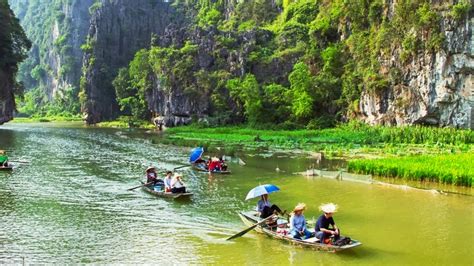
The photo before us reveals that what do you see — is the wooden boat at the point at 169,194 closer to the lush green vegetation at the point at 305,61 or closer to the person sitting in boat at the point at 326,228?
the person sitting in boat at the point at 326,228

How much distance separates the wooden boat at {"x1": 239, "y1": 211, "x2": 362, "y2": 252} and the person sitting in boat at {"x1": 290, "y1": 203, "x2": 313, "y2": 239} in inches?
8.4

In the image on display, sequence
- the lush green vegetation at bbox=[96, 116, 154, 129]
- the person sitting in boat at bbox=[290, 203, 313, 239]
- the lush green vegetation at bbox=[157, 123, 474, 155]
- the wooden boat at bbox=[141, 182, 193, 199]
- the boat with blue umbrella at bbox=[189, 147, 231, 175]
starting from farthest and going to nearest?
the lush green vegetation at bbox=[96, 116, 154, 129]
the lush green vegetation at bbox=[157, 123, 474, 155]
the boat with blue umbrella at bbox=[189, 147, 231, 175]
the wooden boat at bbox=[141, 182, 193, 199]
the person sitting in boat at bbox=[290, 203, 313, 239]

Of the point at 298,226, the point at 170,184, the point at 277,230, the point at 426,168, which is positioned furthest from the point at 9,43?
the point at 298,226

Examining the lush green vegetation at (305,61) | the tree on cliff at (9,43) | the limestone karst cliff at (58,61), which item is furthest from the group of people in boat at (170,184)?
the limestone karst cliff at (58,61)

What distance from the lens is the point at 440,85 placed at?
2142 inches

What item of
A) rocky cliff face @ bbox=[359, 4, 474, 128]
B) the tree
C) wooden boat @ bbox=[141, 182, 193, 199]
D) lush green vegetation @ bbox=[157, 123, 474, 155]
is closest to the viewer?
wooden boat @ bbox=[141, 182, 193, 199]

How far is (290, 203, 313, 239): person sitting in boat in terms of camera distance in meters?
16.5

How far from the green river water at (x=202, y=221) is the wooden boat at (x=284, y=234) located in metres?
0.24

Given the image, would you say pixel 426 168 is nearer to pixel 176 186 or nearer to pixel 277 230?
pixel 277 230

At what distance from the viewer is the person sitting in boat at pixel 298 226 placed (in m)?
16.5

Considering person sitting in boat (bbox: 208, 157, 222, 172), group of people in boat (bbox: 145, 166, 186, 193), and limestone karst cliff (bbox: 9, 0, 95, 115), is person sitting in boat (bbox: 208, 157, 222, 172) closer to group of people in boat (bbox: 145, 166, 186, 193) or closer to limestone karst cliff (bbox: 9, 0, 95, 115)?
group of people in boat (bbox: 145, 166, 186, 193)

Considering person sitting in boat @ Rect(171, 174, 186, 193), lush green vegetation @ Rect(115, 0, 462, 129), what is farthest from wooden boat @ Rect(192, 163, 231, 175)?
lush green vegetation @ Rect(115, 0, 462, 129)

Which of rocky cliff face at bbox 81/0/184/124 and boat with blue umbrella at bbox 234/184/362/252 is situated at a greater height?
rocky cliff face at bbox 81/0/184/124

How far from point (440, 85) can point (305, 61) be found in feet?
86.6
